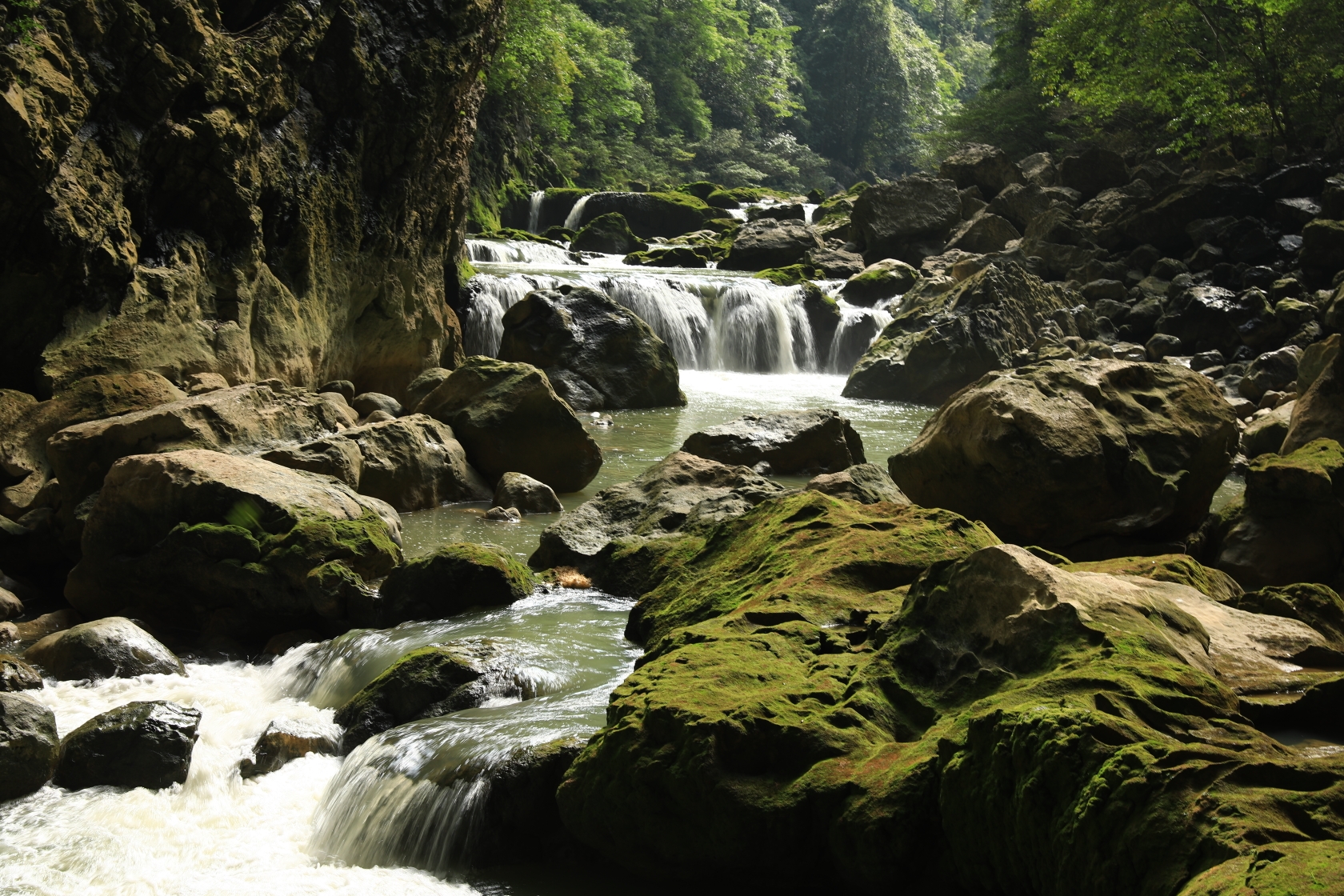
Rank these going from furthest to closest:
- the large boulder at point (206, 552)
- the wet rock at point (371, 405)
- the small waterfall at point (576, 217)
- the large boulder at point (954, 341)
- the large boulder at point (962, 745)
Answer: the small waterfall at point (576, 217) → the large boulder at point (954, 341) → the wet rock at point (371, 405) → the large boulder at point (206, 552) → the large boulder at point (962, 745)

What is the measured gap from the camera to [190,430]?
7699mm

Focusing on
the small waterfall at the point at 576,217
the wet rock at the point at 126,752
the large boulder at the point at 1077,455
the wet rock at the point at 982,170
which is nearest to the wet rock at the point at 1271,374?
the large boulder at the point at 1077,455

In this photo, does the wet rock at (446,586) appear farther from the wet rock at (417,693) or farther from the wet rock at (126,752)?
the wet rock at (126,752)

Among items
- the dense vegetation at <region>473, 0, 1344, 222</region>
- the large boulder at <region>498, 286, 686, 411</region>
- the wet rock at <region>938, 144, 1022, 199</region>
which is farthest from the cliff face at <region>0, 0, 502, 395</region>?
the wet rock at <region>938, 144, 1022, 199</region>

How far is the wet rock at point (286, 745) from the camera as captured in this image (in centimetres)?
503

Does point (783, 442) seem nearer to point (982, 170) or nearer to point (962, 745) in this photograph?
point (962, 745)

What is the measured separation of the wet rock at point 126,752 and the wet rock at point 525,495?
16.8 feet

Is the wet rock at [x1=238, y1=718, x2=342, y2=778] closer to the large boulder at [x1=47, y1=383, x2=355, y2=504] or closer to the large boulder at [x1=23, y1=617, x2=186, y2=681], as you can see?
the large boulder at [x1=23, y1=617, x2=186, y2=681]

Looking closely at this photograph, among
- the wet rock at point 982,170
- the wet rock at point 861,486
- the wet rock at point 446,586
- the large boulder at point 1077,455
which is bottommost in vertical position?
the wet rock at point 446,586

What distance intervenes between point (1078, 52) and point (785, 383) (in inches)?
629

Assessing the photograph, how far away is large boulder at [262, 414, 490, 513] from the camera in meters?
8.44

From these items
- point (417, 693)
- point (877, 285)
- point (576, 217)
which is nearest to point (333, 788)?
point (417, 693)

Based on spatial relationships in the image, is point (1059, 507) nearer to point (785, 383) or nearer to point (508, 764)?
point (508, 764)

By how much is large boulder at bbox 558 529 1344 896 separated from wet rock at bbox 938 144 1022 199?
28.6 m
